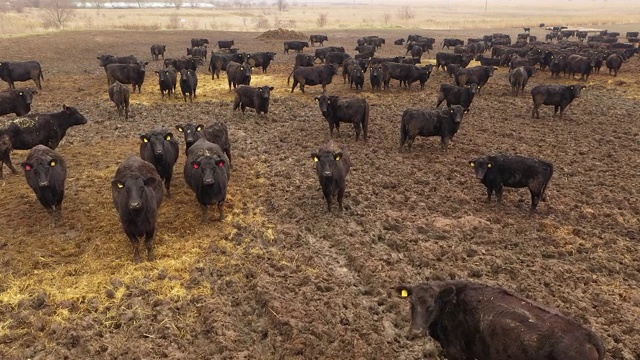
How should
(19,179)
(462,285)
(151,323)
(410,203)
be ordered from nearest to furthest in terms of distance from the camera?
(462,285) → (151,323) → (410,203) → (19,179)

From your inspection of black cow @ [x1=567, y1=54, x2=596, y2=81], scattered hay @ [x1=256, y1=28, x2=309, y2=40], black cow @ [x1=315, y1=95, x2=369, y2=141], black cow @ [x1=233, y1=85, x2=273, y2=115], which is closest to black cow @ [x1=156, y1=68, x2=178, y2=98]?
black cow @ [x1=233, y1=85, x2=273, y2=115]

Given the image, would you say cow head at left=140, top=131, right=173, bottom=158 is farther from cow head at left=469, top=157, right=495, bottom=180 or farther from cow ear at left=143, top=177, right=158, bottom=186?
cow head at left=469, top=157, right=495, bottom=180

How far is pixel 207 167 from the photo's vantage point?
7715mm

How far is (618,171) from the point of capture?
1052 cm

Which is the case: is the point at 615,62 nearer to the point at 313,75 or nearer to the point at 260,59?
the point at 313,75

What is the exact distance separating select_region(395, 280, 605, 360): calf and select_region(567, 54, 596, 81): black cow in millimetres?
21207

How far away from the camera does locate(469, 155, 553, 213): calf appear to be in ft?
27.5

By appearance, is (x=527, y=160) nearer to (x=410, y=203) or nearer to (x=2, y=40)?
(x=410, y=203)

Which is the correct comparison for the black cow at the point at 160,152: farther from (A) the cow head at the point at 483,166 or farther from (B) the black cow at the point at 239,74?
(B) the black cow at the point at 239,74

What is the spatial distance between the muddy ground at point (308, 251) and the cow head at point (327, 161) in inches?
36.2

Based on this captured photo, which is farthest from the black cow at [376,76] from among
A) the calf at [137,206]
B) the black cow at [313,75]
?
the calf at [137,206]

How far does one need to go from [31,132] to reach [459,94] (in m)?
13.6

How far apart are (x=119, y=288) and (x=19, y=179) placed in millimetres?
5705

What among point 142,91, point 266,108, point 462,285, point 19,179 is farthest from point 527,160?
point 142,91
